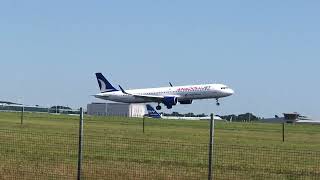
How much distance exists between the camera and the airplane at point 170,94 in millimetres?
81188

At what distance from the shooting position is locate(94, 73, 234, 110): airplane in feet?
266

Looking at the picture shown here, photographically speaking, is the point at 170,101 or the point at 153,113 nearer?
the point at 170,101

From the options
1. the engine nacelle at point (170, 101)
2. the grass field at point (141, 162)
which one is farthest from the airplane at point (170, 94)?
the grass field at point (141, 162)

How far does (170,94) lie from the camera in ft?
275

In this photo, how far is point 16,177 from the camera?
13836 millimetres

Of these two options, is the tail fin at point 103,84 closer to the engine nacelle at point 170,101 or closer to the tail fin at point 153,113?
the tail fin at point 153,113

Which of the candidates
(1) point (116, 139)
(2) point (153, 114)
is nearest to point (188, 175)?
(1) point (116, 139)

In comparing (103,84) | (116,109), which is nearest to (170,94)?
(103,84)

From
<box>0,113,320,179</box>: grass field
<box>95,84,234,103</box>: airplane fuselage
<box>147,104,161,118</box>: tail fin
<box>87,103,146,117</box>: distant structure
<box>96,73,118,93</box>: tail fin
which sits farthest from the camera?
<box>87,103,146,117</box>: distant structure

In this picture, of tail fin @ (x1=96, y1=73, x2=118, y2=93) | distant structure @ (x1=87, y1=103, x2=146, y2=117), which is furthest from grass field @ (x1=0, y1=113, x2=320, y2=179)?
distant structure @ (x1=87, y1=103, x2=146, y2=117)

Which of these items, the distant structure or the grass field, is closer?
the grass field

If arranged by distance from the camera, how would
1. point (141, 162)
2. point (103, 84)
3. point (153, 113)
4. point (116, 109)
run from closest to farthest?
point (141, 162) < point (103, 84) < point (153, 113) < point (116, 109)

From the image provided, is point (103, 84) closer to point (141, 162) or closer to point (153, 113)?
point (153, 113)

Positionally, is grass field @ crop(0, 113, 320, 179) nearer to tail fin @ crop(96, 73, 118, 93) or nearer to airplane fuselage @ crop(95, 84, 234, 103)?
airplane fuselage @ crop(95, 84, 234, 103)
